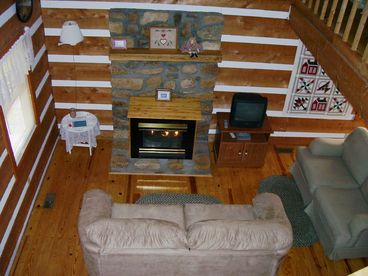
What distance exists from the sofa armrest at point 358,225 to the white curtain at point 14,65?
3868mm

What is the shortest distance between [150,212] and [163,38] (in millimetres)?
2381

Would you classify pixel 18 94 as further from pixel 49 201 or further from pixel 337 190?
pixel 337 190

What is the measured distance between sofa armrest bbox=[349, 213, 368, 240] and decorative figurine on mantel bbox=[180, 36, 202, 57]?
284 centimetres

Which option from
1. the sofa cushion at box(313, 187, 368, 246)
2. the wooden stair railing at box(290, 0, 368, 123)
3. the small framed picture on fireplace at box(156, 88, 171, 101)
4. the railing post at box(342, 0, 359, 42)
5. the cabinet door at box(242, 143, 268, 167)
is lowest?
the cabinet door at box(242, 143, 268, 167)

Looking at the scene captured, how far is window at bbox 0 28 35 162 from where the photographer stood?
3795 millimetres

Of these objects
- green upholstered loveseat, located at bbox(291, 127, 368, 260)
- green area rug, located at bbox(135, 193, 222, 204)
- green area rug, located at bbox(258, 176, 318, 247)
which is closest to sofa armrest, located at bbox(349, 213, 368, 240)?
green upholstered loveseat, located at bbox(291, 127, 368, 260)

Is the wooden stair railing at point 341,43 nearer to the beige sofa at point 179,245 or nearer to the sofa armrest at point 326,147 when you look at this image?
the beige sofa at point 179,245

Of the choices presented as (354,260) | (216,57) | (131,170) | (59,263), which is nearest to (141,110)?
(131,170)

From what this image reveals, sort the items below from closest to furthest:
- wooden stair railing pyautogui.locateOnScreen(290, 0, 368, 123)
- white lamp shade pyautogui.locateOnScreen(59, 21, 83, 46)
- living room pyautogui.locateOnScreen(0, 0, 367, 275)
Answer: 1. wooden stair railing pyautogui.locateOnScreen(290, 0, 368, 123)
2. living room pyautogui.locateOnScreen(0, 0, 367, 275)
3. white lamp shade pyautogui.locateOnScreen(59, 21, 83, 46)

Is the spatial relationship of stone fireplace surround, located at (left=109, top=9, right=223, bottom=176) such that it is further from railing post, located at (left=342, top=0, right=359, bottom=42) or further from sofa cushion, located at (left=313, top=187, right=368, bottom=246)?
railing post, located at (left=342, top=0, right=359, bottom=42)

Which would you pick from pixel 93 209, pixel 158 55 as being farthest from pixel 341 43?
pixel 93 209

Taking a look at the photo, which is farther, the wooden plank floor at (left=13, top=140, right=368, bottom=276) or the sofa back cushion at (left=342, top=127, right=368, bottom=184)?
the sofa back cushion at (left=342, top=127, right=368, bottom=184)

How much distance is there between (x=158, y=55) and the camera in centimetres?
507

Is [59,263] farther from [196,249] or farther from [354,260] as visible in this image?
[354,260]
